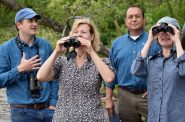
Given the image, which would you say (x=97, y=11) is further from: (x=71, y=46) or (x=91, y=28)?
(x=71, y=46)

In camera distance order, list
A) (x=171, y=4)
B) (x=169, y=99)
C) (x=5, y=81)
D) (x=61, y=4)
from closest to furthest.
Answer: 1. (x=169, y=99)
2. (x=5, y=81)
3. (x=171, y=4)
4. (x=61, y=4)

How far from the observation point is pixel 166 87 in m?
4.11

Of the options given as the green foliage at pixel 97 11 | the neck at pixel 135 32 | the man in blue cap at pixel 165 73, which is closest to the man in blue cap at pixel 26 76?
the man in blue cap at pixel 165 73

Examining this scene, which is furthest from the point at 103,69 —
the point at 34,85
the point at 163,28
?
the point at 34,85

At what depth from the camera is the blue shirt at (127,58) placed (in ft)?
16.3

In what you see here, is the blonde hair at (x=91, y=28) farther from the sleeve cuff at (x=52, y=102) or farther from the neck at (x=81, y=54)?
the sleeve cuff at (x=52, y=102)

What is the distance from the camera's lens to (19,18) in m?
4.65

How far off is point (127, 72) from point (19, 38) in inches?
40.7

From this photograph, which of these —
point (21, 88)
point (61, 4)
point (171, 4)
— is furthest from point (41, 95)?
point (61, 4)

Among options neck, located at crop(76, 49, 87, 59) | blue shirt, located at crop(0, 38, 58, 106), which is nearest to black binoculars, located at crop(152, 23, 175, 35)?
neck, located at crop(76, 49, 87, 59)

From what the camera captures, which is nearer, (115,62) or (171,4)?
(115,62)

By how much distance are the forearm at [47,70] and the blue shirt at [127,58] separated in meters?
0.92

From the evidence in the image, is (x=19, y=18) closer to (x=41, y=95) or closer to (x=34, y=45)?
(x=34, y=45)

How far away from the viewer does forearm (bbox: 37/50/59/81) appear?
414cm
